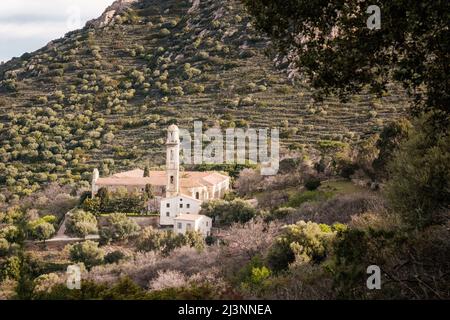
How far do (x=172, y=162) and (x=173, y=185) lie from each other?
192 centimetres

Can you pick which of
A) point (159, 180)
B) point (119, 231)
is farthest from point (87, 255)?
point (159, 180)

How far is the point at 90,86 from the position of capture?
3027 inches

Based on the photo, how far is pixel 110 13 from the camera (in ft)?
308

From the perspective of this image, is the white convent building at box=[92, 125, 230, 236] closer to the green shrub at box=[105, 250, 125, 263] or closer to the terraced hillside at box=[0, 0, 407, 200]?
the green shrub at box=[105, 250, 125, 263]

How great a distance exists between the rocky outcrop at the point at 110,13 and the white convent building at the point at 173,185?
5169cm

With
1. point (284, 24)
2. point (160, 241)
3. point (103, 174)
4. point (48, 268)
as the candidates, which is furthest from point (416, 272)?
point (103, 174)

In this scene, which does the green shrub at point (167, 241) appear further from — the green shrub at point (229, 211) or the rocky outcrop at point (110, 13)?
the rocky outcrop at point (110, 13)

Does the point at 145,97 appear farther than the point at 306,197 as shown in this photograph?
Yes

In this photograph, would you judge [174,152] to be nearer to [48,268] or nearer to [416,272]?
[48,268]

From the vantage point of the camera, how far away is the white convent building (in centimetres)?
3869

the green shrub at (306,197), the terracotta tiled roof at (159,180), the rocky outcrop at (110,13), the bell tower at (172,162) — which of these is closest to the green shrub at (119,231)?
the bell tower at (172,162)

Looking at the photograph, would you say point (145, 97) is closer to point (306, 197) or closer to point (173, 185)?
point (173, 185)

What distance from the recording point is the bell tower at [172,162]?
140ft

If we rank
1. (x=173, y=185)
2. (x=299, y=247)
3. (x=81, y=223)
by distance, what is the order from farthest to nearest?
1. (x=173, y=185)
2. (x=81, y=223)
3. (x=299, y=247)
